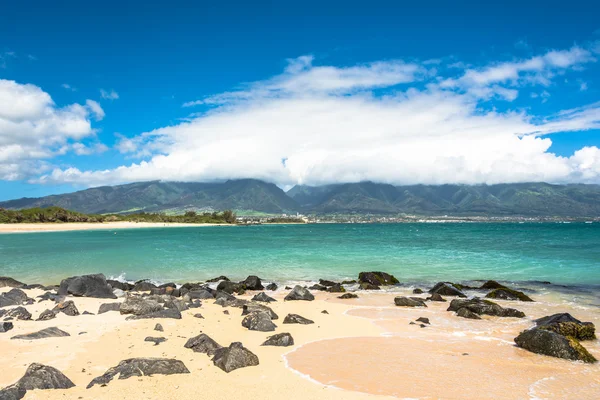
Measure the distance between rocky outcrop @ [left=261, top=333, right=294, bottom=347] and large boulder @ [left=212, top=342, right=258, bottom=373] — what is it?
6.87 feet

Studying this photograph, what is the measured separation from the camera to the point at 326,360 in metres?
11.6

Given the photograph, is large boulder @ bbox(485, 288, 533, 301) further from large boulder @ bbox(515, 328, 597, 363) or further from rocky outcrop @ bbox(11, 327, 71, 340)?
rocky outcrop @ bbox(11, 327, 71, 340)

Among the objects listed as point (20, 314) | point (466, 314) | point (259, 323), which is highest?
point (20, 314)

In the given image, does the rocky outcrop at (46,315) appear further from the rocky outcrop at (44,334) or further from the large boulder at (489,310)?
the large boulder at (489,310)

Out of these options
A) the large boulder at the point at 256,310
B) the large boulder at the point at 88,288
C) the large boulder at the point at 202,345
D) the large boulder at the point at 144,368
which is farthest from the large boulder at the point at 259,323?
the large boulder at the point at 88,288

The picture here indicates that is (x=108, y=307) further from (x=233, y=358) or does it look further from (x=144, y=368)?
(x=233, y=358)

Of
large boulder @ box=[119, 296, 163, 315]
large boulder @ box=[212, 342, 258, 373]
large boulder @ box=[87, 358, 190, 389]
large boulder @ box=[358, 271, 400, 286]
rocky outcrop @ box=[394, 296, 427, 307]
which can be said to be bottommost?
large boulder @ box=[358, 271, 400, 286]

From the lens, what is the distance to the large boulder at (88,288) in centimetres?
2247

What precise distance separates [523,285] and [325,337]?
2263cm

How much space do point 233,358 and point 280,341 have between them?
2.89 metres

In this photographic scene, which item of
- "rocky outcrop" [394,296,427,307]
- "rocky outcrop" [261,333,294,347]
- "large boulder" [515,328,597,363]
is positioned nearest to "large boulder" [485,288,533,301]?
"rocky outcrop" [394,296,427,307]

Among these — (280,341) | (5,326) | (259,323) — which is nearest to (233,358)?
(280,341)

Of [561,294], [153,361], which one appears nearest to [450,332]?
[153,361]

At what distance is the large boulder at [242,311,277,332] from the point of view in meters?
15.0
